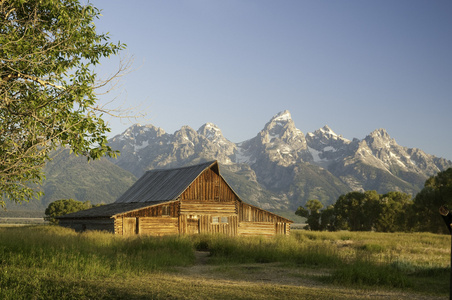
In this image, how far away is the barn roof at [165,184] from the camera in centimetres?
4541

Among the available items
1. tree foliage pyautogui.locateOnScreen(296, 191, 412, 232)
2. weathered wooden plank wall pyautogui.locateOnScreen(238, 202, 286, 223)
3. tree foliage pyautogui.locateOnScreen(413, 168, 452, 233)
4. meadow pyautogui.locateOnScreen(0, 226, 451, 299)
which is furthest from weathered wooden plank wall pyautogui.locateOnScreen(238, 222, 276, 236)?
tree foliage pyautogui.locateOnScreen(296, 191, 412, 232)

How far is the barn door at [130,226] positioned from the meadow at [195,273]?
14509mm

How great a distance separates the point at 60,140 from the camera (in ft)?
47.5

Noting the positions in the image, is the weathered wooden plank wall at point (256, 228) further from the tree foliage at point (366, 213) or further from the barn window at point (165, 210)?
the tree foliage at point (366, 213)

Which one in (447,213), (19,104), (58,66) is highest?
(58,66)

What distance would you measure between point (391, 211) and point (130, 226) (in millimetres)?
55861

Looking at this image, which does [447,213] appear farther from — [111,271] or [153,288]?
[111,271]

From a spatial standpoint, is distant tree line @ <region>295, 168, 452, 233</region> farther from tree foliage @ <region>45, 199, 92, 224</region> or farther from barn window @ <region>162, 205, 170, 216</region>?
tree foliage @ <region>45, 199, 92, 224</region>

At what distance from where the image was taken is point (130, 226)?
136ft

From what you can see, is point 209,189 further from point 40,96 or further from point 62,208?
point 62,208

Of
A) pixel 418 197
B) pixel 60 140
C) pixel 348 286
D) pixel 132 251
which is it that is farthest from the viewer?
pixel 418 197

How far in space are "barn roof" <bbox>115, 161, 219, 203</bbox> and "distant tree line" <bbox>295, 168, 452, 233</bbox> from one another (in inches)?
1514

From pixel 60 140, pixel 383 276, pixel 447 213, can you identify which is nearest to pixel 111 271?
pixel 60 140

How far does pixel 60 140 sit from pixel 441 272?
16267mm
